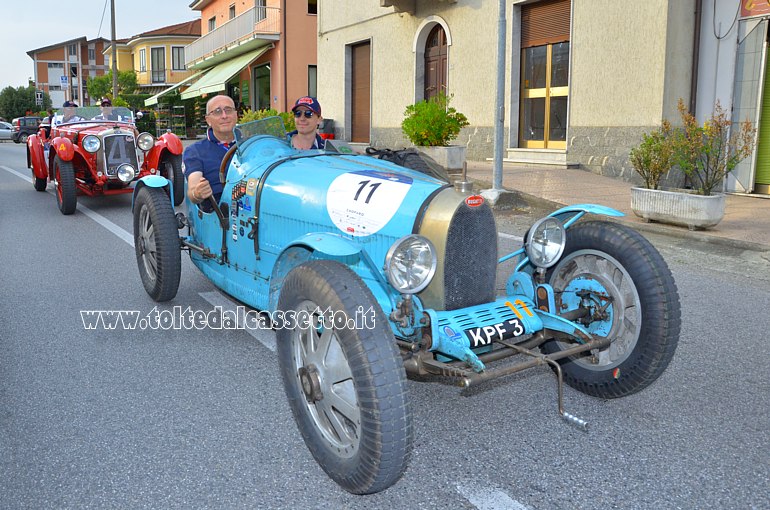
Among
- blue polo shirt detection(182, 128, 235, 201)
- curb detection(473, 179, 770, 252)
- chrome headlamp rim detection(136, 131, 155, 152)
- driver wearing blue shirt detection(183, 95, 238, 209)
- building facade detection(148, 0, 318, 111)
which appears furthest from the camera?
building facade detection(148, 0, 318, 111)

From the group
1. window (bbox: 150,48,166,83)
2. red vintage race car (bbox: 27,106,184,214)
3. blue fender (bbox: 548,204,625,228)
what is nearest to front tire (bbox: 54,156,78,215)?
red vintage race car (bbox: 27,106,184,214)

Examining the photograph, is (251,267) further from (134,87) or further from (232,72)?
(134,87)

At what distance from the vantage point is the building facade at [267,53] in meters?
28.7

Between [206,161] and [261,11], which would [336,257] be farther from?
[261,11]

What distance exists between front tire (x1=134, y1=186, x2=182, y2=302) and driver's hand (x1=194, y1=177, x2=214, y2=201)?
63 centimetres

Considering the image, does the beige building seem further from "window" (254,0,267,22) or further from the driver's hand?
"window" (254,0,267,22)

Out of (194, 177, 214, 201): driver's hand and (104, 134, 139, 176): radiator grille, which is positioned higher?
(104, 134, 139, 176): radiator grille

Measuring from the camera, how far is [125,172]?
1036 centimetres

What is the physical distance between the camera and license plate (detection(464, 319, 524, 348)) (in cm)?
296

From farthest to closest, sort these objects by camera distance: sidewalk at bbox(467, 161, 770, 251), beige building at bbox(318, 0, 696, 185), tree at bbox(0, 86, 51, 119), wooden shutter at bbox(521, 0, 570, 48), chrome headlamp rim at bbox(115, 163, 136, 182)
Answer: tree at bbox(0, 86, 51, 119) < wooden shutter at bbox(521, 0, 570, 48) < beige building at bbox(318, 0, 696, 185) < chrome headlamp rim at bbox(115, 163, 136, 182) < sidewalk at bbox(467, 161, 770, 251)

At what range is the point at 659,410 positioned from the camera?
340cm

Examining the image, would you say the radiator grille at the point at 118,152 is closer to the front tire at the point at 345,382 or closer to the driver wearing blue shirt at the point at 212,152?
the driver wearing blue shirt at the point at 212,152

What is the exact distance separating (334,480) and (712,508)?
1415 millimetres

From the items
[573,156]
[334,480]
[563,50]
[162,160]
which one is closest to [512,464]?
[334,480]
